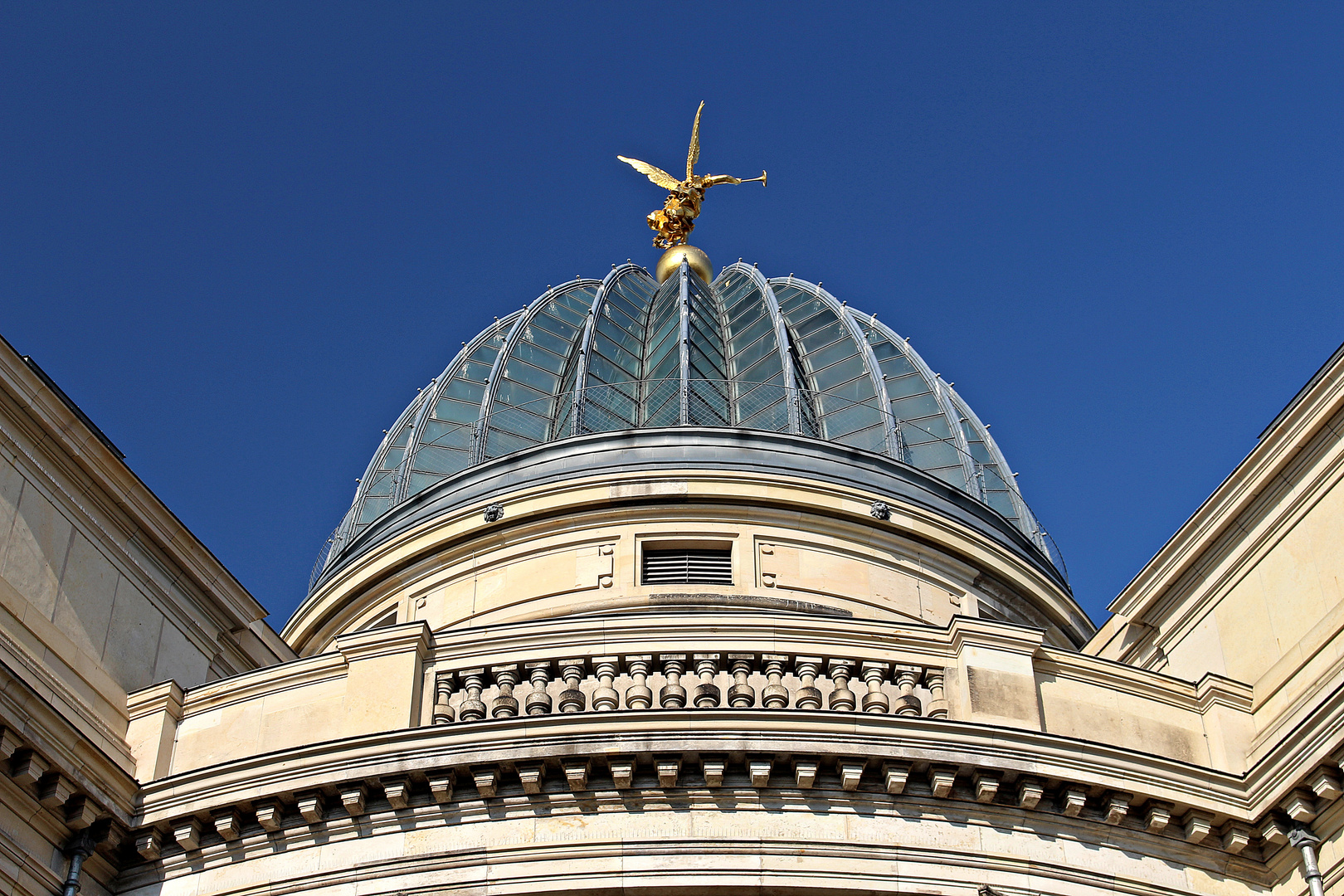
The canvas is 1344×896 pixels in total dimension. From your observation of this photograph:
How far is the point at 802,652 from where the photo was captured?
68.9 feet

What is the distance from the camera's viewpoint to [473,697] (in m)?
20.5

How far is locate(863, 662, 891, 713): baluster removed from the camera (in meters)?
20.4

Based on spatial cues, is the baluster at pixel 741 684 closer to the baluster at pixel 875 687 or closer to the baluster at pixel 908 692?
the baluster at pixel 875 687

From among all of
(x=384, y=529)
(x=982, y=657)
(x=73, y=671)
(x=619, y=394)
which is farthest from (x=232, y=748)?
(x=619, y=394)

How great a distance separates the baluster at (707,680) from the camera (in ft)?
66.9

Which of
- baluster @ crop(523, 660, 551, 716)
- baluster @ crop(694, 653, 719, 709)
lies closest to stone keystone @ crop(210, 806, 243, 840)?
baluster @ crop(523, 660, 551, 716)

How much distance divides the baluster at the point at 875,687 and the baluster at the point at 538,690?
10.8 ft

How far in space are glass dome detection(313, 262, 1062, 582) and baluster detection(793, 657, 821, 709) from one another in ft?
41.4

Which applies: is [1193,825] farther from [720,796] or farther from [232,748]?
[232,748]

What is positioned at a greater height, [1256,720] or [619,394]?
[619,394]

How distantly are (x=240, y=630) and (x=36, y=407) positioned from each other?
451cm

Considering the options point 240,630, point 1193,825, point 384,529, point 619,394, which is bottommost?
point 1193,825

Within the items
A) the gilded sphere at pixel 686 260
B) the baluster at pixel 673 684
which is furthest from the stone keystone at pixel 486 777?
the gilded sphere at pixel 686 260

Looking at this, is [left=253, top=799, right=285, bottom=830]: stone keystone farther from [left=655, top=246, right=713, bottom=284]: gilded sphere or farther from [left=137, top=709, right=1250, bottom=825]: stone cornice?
[left=655, top=246, right=713, bottom=284]: gilded sphere
